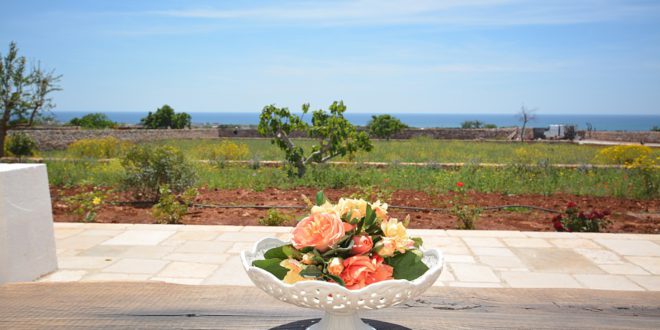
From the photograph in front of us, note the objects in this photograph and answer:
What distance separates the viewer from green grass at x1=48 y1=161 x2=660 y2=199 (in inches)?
342

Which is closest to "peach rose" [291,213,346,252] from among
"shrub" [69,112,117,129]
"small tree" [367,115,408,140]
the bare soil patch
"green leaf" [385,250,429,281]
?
"green leaf" [385,250,429,281]

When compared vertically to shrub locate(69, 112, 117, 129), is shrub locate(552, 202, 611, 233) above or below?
below

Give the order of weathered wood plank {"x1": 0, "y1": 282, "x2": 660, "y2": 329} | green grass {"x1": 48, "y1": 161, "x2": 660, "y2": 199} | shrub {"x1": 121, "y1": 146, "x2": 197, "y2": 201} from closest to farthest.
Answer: weathered wood plank {"x1": 0, "y1": 282, "x2": 660, "y2": 329}
shrub {"x1": 121, "y1": 146, "x2": 197, "y2": 201}
green grass {"x1": 48, "y1": 161, "x2": 660, "y2": 199}

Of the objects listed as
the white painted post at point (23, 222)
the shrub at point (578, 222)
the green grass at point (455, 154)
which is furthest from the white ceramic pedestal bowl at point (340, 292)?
the green grass at point (455, 154)

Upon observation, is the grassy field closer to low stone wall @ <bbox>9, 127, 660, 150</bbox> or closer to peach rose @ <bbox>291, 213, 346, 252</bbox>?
peach rose @ <bbox>291, 213, 346, 252</bbox>

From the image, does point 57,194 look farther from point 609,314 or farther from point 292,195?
point 609,314

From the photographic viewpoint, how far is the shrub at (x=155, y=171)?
7762mm

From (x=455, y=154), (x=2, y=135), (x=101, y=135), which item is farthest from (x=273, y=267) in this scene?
(x=101, y=135)

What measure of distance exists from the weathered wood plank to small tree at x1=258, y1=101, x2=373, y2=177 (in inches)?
293

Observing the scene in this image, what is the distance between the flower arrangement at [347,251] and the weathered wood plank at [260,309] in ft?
1.25

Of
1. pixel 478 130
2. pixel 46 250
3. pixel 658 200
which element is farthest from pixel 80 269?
pixel 478 130

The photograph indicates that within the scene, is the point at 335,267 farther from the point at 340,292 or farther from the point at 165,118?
the point at 165,118

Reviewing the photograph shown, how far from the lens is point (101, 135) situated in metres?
23.4

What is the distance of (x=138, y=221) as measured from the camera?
6648 millimetres
